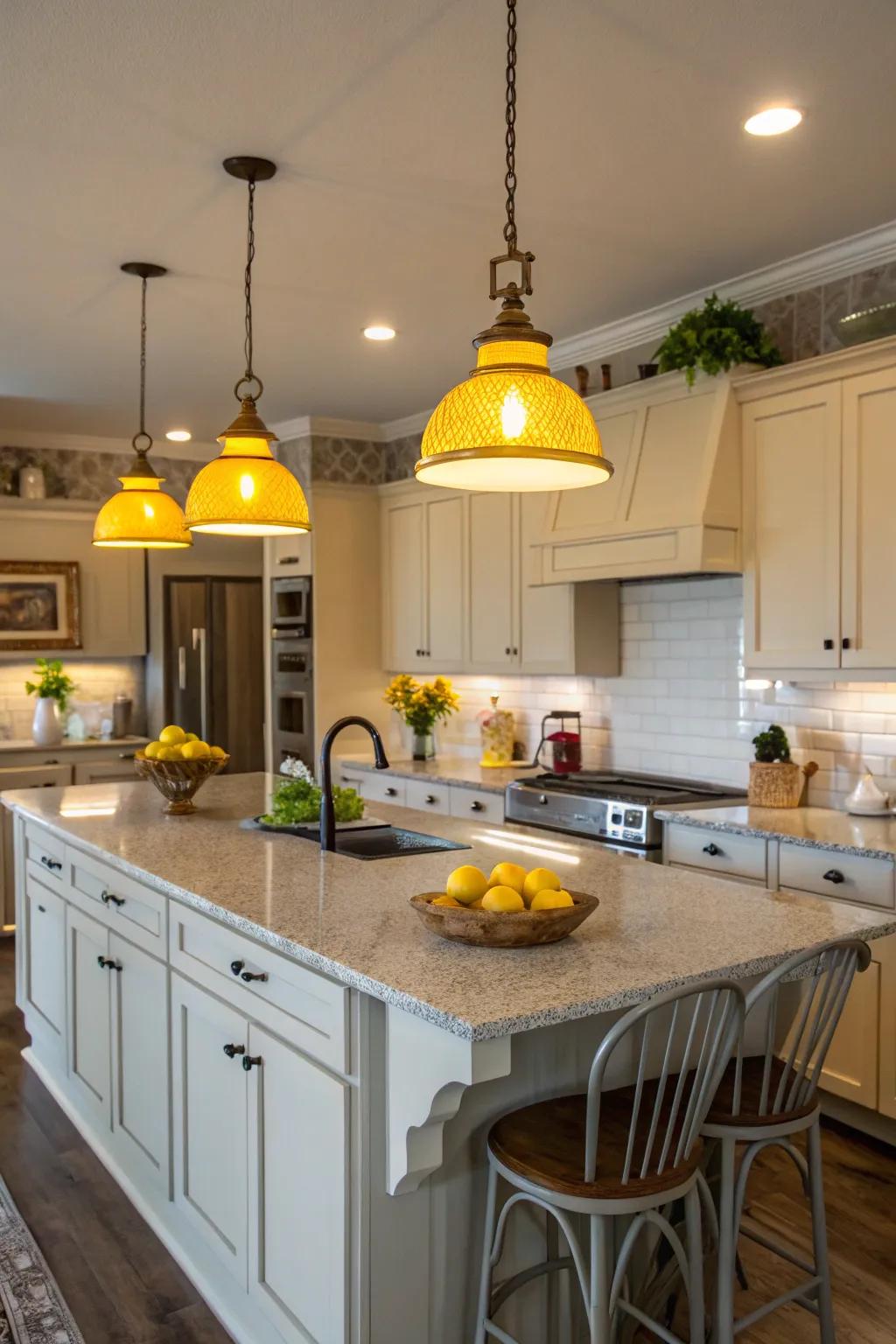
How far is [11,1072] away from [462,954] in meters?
2.67

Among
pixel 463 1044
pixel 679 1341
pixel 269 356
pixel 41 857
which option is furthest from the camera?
pixel 269 356

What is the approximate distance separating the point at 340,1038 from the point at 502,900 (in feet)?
1.23

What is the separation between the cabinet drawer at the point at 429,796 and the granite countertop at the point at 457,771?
3cm

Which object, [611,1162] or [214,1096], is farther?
[214,1096]

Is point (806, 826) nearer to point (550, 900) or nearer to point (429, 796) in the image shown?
point (550, 900)

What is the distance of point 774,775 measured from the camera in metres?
3.99

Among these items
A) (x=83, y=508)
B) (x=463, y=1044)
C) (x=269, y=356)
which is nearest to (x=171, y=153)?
(x=269, y=356)

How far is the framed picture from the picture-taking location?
6352 mm

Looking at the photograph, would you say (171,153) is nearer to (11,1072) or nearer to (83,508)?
(11,1072)

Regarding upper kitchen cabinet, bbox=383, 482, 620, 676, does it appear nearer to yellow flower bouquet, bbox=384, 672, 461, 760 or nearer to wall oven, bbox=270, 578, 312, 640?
yellow flower bouquet, bbox=384, 672, 461, 760

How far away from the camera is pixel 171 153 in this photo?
297 cm

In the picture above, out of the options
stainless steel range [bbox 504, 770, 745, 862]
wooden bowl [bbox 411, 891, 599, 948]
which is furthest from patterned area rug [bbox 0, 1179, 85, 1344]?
stainless steel range [bbox 504, 770, 745, 862]

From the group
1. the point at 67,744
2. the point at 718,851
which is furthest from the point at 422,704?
the point at 718,851

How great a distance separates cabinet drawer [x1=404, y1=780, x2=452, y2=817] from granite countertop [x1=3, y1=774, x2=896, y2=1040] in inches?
67.4
